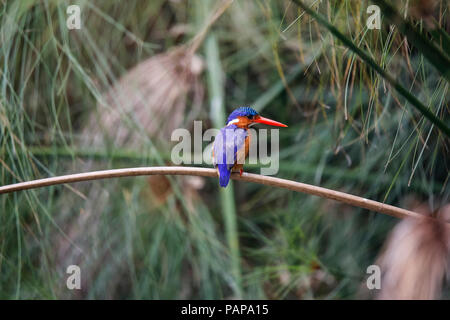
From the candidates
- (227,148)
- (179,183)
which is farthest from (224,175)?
(179,183)

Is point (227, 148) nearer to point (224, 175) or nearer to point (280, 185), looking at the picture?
point (224, 175)

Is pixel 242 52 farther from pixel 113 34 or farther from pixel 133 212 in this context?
pixel 133 212

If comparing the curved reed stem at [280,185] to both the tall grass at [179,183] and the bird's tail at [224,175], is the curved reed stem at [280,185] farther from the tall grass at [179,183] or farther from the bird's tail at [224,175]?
the tall grass at [179,183]

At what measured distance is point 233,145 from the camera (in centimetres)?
108

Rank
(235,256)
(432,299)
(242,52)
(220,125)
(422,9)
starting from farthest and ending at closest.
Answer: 1. (242,52)
2. (220,125)
3. (235,256)
4. (432,299)
5. (422,9)

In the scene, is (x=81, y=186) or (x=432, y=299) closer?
(x=432, y=299)

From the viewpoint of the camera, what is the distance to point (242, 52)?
193 cm

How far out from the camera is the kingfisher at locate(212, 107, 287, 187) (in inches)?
40.3

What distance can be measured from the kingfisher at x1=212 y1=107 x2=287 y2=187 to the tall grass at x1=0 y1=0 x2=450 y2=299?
0.27m

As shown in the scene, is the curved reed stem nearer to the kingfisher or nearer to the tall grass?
the kingfisher

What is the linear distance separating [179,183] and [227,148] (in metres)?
0.66

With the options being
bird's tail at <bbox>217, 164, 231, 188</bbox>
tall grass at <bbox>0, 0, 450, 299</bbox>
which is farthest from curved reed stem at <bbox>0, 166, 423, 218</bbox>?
tall grass at <bbox>0, 0, 450, 299</bbox>

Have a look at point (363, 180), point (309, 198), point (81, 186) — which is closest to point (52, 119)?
point (81, 186)
